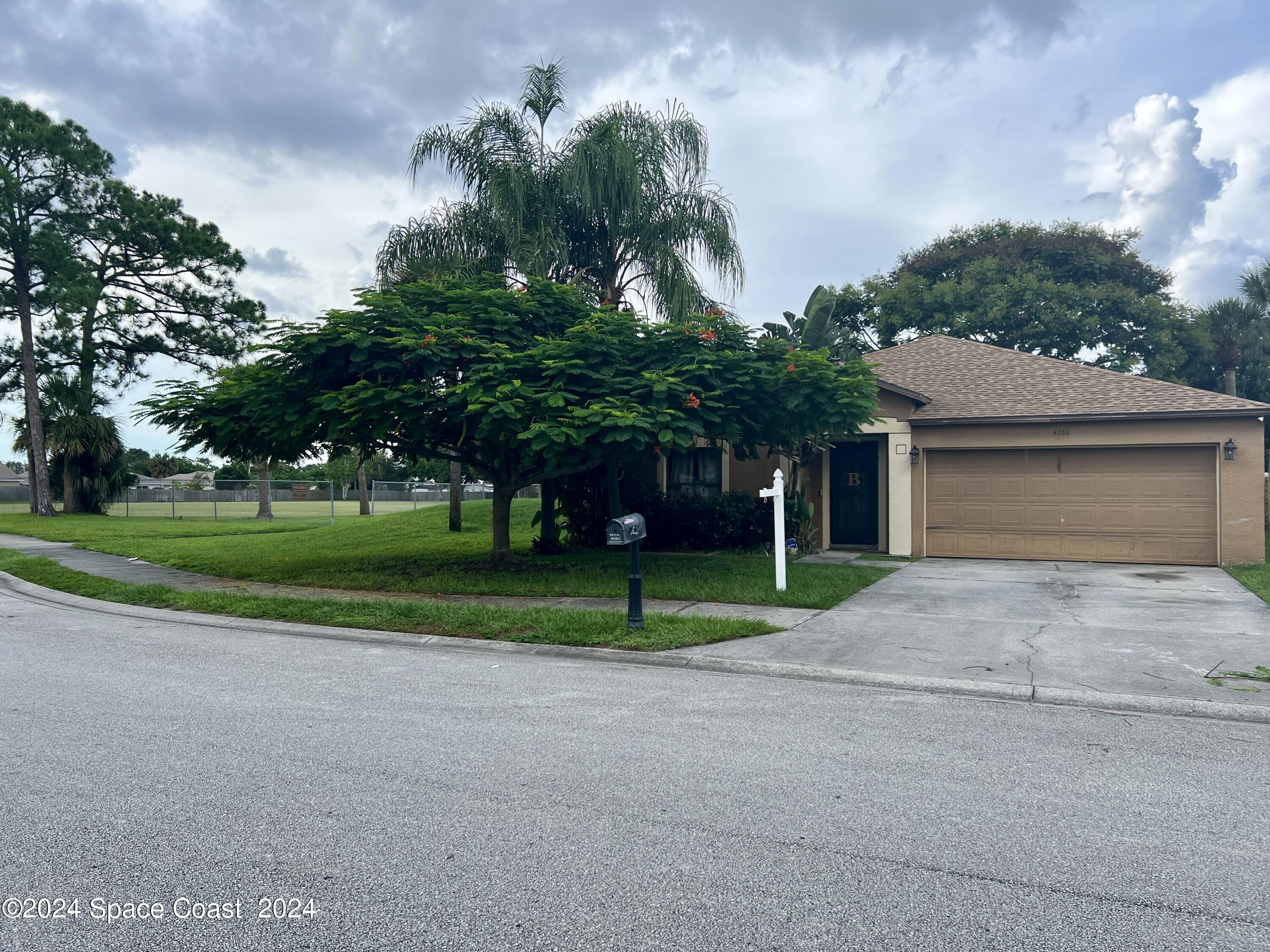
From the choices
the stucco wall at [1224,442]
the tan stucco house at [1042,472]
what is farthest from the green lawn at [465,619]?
the stucco wall at [1224,442]

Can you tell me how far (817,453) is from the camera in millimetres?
17953

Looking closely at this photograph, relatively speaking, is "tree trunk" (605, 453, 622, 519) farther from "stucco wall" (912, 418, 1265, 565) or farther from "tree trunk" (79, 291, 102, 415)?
"tree trunk" (79, 291, 102, 415)

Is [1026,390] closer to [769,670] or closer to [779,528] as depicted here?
[779,528]

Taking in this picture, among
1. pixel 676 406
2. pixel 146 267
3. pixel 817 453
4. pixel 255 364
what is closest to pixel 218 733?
pixel 676 406

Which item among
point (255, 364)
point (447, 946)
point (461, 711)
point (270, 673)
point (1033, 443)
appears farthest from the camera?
point (1033, 443)

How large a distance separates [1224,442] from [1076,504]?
255 centimetres

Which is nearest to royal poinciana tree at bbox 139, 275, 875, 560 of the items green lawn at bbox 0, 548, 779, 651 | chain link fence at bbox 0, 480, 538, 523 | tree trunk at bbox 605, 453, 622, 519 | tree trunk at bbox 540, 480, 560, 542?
tree trunk at bbox 605, 453, 622, 519

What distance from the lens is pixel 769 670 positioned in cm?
731

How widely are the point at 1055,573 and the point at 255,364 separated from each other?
44.0ft

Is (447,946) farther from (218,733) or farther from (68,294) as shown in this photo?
(68,294)

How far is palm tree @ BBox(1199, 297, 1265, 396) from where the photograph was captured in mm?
28891

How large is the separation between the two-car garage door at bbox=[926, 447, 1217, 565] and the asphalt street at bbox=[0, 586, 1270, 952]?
10826 mm

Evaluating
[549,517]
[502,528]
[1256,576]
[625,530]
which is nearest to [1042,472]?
[1256,576]

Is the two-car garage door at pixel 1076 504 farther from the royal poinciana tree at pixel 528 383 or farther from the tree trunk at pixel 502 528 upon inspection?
the tree trunk at pixel 502 528
